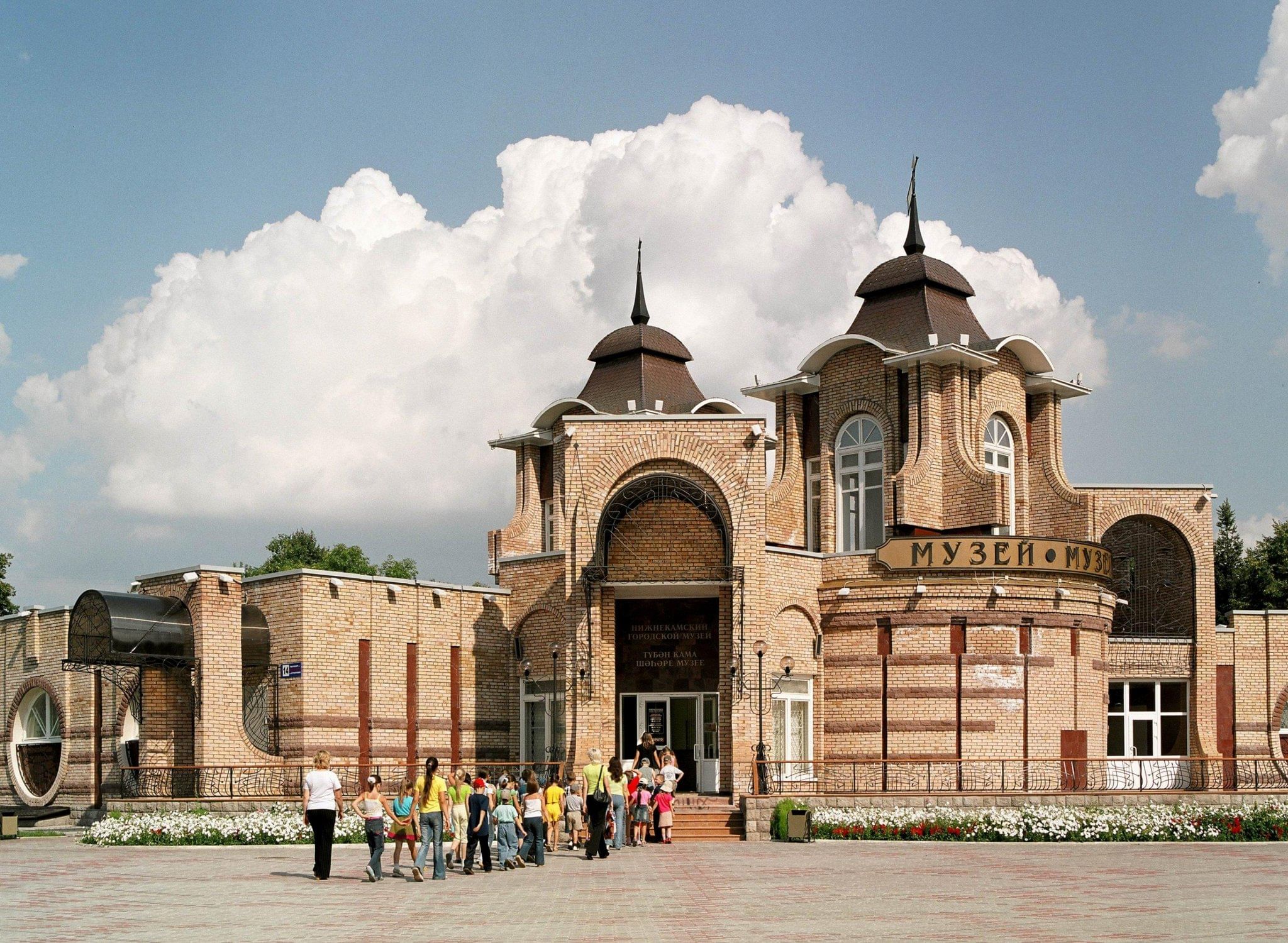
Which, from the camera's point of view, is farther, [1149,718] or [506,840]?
[1149,718]

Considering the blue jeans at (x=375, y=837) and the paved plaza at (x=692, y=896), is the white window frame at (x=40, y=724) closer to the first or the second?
the paved plaza at (x=692, y=896)

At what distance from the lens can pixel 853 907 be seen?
15.7 meters

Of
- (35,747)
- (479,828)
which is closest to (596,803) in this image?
(479,828)

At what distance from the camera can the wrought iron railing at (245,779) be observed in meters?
28.4

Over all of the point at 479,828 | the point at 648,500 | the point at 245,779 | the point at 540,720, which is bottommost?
the point at 245,779

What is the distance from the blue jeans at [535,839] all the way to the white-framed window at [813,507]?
54.3 feet

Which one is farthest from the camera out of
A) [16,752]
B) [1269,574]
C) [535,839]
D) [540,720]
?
[1269,574]

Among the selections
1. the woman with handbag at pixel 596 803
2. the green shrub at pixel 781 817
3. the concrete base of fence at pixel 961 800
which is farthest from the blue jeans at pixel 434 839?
the concrete base of fence at pixel 961 800

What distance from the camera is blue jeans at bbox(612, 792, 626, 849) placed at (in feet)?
78.1

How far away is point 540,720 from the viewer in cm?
3331

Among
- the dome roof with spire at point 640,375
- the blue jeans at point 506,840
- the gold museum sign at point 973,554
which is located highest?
the dome roof with spire at point 640,375

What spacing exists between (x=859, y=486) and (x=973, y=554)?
540cm

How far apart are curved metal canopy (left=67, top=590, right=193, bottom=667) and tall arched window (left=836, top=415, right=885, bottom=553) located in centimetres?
1543

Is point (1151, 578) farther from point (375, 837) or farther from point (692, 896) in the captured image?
point (375, 837)
